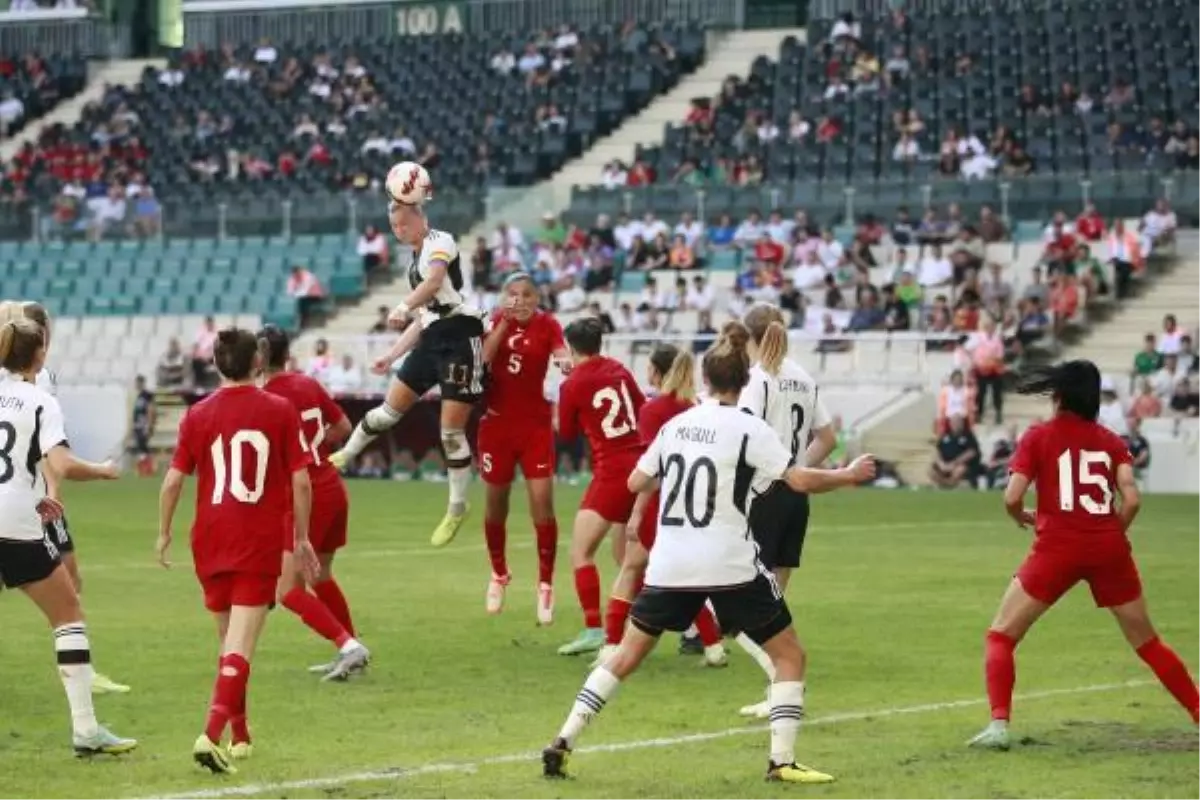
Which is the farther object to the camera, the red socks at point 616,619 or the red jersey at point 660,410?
the red jersey at point 660,410

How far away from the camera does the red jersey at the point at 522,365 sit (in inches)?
624

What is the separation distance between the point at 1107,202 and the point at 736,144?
7526mm

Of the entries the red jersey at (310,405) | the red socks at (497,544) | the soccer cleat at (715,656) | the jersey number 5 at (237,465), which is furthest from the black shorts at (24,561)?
the red socks at (497,544)

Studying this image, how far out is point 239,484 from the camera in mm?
10539

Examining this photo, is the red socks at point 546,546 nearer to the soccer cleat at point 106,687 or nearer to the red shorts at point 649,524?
the red shorts at point 649,524

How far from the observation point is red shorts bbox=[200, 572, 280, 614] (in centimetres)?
1057

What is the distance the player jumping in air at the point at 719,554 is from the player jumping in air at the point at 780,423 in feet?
7.30

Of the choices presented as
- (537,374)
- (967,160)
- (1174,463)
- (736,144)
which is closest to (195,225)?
(736,144)

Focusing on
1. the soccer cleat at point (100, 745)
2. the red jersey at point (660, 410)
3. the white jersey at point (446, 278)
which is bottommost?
the soccer cleat at point (100, 745)

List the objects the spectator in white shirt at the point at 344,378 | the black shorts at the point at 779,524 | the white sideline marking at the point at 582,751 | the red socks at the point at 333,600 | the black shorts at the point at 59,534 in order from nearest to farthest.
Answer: the white sideline marking at the point at 582,751
the black shorts at the point at 59,534
the black shorts at the point at 779,524
the red socks at the point at 333,600
the spectator in white shirt at the point at 344,378

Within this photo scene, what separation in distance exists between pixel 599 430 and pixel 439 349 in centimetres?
177

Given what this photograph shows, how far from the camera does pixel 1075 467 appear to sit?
1101 cm

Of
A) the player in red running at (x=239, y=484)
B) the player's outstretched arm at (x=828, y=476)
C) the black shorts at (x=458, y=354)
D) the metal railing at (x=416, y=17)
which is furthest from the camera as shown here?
the metal railing at (x=416, y=17)

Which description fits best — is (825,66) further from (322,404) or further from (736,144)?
(322,404)
